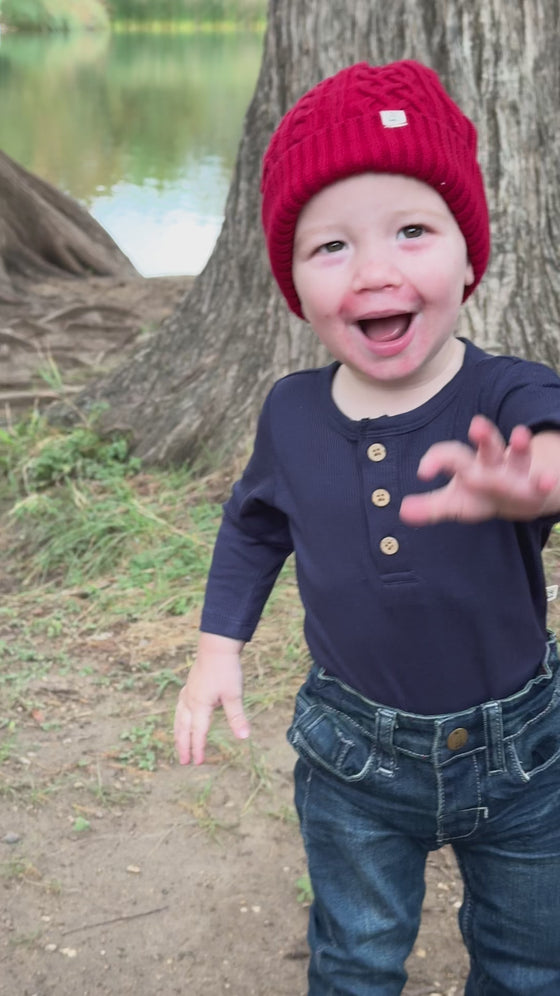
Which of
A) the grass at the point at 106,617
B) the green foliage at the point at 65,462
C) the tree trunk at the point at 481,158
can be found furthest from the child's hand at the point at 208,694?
the green foliage at the point at 65,462

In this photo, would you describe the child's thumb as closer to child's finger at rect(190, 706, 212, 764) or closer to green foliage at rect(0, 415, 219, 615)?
child's finger at rect(190, 706, 212, 764)

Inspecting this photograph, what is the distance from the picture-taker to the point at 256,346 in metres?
3.83

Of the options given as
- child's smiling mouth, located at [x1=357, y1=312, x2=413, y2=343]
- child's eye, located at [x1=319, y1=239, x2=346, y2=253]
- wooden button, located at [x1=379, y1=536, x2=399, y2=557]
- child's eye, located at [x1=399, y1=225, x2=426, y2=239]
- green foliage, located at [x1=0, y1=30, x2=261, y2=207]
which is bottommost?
wooden button, located at [x1=379, y1=536, x2=399, y2=557]

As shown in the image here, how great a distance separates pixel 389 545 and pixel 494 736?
29 centimetres

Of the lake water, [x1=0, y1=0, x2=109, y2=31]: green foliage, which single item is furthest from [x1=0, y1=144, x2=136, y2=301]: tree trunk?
[x1=0, y1=0, x2=109, y2=31]: green foliage

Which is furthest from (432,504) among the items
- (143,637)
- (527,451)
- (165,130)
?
(165,130)

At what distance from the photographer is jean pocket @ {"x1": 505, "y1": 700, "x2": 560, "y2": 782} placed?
5.07 ft

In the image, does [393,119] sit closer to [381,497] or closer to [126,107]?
[381,497]

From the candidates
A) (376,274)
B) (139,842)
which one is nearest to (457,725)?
(376,274)

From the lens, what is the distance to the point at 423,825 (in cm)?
157

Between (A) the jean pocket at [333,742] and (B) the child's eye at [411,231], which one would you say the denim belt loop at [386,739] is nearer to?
(A) the jean pocket at [333,742]

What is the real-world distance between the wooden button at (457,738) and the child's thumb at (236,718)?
35cm

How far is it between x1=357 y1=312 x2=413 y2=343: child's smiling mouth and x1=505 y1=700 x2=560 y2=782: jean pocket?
55 centimetres

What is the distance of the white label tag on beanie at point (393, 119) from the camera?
4.97ft
